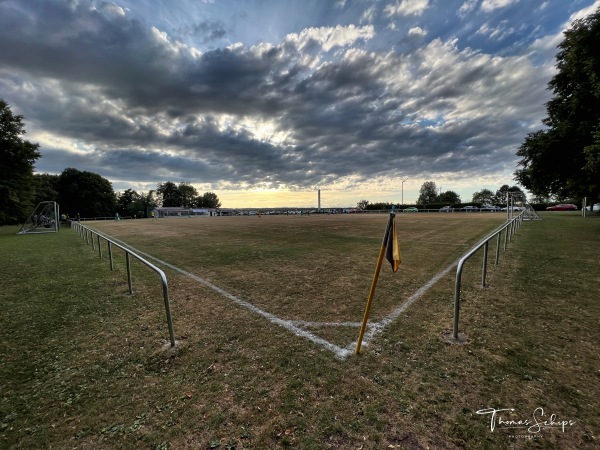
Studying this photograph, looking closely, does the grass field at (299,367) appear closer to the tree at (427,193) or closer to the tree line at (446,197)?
the tree line at (446,197)

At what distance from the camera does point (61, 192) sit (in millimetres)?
71562

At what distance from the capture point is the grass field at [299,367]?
2.48 metres

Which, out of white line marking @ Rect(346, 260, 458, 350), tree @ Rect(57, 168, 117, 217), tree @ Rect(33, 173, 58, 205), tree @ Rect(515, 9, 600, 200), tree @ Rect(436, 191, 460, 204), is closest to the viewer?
white line marking @ Rect(346, 260, 458, 350)

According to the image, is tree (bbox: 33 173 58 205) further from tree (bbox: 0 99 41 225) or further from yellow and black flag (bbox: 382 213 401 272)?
yellow and black flag (bbox: 382 213 401 272)

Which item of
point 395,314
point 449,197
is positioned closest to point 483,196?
point 449,197

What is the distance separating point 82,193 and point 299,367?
3463 inches

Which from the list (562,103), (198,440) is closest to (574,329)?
(198,440)

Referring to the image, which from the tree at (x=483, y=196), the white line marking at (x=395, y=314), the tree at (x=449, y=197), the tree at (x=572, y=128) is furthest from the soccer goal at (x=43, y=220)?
the tree at (x=483, y=196)

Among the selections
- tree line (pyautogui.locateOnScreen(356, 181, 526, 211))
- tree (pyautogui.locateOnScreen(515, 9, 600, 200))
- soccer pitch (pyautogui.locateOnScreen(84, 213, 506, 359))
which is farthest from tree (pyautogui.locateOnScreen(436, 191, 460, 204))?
soccer pitch (pyautogui.locateOnScreen(84, 213, 506, 359))

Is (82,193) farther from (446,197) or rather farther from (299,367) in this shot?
(446,197)

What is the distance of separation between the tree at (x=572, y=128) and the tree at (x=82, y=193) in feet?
287

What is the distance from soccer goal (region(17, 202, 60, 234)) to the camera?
26.8 metres

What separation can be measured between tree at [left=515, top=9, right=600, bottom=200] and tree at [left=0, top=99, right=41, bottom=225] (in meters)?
39.0

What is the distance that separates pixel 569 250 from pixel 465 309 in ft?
28.9
